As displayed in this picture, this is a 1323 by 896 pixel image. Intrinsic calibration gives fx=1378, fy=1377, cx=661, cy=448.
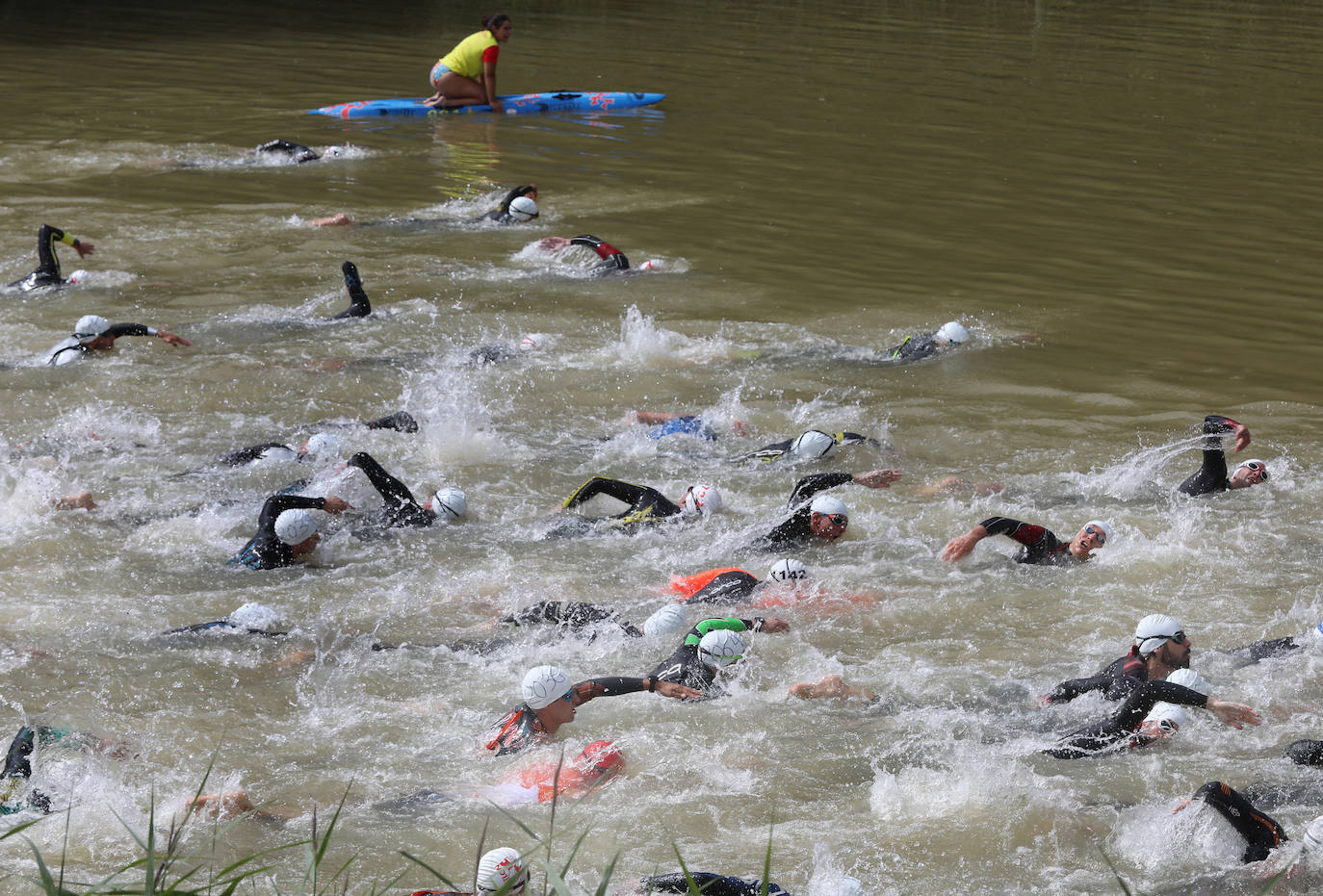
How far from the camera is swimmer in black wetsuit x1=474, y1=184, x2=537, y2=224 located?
17000 mm

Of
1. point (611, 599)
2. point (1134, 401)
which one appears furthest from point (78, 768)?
point (1134, 401)

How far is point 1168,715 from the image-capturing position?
704cm

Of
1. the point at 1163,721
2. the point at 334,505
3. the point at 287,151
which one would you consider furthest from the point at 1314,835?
the point at 287,151

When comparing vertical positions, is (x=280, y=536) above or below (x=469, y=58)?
below

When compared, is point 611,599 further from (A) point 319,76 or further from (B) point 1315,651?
(A) point 319,76

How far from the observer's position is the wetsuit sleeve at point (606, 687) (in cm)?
730

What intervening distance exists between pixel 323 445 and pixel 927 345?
576cm

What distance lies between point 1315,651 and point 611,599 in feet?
13.7

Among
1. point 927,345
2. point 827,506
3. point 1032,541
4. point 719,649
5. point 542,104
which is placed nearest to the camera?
point 719,649

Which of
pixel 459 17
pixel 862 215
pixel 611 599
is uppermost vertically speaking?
pixel 459 17

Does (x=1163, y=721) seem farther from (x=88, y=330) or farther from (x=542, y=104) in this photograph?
(x=542, y=104)

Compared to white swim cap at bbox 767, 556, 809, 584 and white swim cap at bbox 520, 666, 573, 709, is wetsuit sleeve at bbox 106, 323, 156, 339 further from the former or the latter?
white swim cap at bbox 520, 666, 573, 709

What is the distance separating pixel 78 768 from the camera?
6.57 m

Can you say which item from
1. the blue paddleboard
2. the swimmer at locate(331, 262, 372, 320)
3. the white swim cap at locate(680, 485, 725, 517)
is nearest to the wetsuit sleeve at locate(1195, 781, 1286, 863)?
the white swim cap at locate(680, 485, 725, 517)
